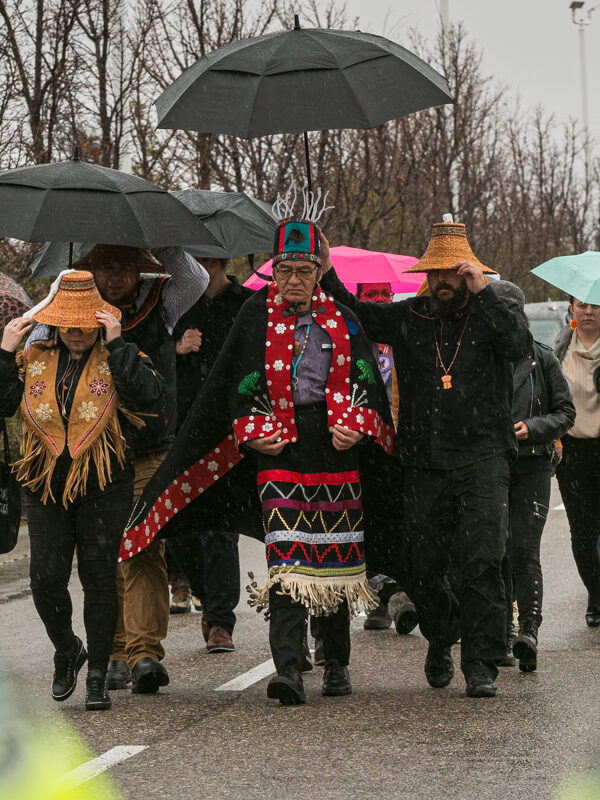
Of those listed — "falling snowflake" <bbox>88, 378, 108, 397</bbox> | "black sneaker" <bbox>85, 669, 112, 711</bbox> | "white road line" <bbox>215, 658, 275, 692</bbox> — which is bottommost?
"white road line" <bbox>215, 658, 275, 692</bbox>

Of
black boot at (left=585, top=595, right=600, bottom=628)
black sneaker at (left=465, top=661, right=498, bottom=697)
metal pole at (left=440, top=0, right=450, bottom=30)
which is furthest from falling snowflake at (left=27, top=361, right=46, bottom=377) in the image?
metal pole at (left=440, top=0, right=450, bottom=30)

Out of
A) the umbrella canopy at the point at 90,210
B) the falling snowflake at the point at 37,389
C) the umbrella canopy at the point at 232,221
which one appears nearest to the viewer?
the umbrella canopy at the point at 90,210

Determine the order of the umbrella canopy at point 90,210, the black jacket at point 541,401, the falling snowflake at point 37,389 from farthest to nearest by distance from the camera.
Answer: the black jacket at point 541,401 < the falling snowflake at point 37,389 < the umbrella canopy at point 90,210

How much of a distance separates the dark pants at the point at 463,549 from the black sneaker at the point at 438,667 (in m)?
0.06

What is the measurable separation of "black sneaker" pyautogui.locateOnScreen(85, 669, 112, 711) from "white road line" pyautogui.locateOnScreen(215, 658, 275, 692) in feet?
2.37

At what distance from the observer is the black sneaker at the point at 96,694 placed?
5.84 meters

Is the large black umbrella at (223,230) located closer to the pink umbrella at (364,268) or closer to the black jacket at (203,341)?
Result: the black jacket at (203,341)

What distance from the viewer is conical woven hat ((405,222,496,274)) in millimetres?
6180

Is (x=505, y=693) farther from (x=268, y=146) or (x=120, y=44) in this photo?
(x=268, y=146)

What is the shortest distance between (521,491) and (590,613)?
1599 millimetres

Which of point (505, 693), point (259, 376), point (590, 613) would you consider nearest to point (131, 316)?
point (259, 376)

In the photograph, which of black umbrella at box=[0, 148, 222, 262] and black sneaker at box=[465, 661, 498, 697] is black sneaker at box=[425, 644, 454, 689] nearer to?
black sneaker at box=[465, 661, 498, 697]

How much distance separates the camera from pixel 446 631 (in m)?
6.25

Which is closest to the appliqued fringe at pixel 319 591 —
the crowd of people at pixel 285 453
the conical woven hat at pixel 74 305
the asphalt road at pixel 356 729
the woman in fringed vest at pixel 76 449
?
the crowd of people at pixel 285 453
